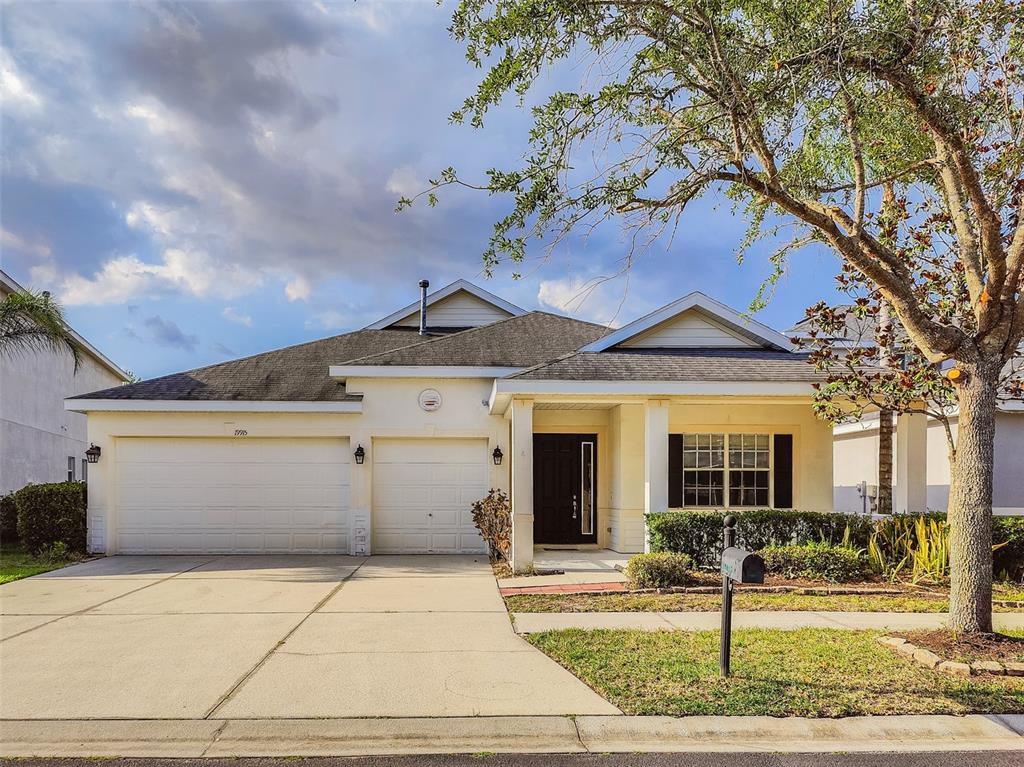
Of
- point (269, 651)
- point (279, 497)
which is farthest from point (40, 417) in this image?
point (269, 651)

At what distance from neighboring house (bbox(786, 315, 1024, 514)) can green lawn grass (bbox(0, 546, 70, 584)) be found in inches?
496

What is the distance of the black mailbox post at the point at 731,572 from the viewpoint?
5.34 meters

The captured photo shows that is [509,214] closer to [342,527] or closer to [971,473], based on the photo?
[971,473]

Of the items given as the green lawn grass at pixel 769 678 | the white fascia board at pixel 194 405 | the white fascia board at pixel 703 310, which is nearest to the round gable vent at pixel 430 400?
the white fascia board at pixel 194 405

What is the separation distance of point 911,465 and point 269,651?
10.5 m

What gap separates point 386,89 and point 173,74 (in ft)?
13.0

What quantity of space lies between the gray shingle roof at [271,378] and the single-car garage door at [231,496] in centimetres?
89

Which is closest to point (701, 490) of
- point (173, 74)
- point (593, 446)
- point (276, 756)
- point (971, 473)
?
point (593, 446)

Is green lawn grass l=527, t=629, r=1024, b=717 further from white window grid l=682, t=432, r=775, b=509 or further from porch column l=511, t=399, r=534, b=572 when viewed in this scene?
white window grid l=682, t=432, r=775, b=509

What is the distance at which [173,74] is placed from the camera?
38.3 feet

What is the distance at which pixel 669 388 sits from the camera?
11477 mm

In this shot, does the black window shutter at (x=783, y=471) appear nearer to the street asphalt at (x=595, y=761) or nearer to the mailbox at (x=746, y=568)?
the mailbox at (x=746, y=568)

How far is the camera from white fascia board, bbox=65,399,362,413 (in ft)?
44.3

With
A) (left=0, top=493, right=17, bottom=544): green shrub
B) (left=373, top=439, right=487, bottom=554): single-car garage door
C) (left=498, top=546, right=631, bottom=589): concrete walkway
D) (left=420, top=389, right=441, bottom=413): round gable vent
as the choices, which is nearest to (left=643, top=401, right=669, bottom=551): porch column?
(left=498, top=546, right=631, bottom=589): concrete walkway
